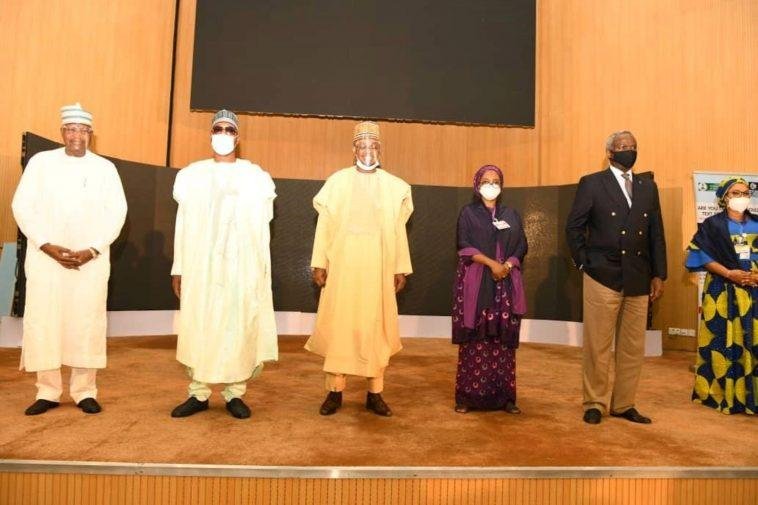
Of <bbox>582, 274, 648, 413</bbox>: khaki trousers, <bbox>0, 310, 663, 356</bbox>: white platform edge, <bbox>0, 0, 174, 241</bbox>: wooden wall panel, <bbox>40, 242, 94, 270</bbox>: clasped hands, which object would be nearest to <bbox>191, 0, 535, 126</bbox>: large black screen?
<bbox>0, 0, 174, 241</bbox>: wooden wall panel

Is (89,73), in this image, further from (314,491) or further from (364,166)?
(314,491)

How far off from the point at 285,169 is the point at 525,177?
3077 mm

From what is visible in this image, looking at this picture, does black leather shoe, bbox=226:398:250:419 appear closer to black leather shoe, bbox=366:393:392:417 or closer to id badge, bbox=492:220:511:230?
black leather shoe, bbox=366:393:392:417

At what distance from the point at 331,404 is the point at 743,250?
285 centimetres

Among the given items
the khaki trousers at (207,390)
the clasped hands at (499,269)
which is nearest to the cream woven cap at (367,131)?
the clasped hands at (499,269)

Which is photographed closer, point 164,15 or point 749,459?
point 749,459

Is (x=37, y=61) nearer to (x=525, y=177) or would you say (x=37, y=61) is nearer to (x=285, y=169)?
(x=285, y=169)

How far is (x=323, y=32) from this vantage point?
7.56 m

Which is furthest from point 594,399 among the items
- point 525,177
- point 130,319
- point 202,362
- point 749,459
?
point 130,319

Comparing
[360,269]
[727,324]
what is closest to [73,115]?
[360,269]

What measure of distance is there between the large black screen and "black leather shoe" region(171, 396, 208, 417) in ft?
15.8

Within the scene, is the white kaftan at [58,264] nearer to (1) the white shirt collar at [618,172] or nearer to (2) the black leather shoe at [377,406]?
(2) the black leather shoe at [377,406]

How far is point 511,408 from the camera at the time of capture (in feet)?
12.4

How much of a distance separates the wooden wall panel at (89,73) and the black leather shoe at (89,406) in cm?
330
